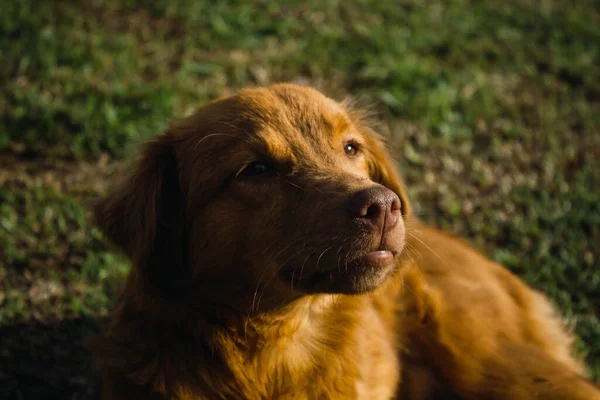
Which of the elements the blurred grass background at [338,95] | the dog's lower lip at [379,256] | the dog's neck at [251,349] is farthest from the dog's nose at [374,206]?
the blurred grass background at [338,95]

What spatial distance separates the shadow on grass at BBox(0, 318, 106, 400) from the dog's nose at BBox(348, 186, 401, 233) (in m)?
2.24

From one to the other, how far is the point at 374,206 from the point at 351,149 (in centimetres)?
91

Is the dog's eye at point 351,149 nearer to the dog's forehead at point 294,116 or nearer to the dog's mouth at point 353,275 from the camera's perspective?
the dog's forehead at point 294,116

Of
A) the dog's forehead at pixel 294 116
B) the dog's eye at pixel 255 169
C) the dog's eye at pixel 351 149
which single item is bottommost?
the dog's eye at pixel 351 149

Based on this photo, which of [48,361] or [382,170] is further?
[48,361]

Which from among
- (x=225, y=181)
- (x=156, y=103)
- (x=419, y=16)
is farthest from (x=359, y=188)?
(x=419, y=16)

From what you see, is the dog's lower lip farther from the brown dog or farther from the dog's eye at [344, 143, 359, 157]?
the dog's eye at [344, 143, 359, 157]

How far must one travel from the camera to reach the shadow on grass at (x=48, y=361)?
410 centimetres

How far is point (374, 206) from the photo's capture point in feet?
9.20

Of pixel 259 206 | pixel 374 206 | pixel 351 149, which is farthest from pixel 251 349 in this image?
pixel 351 149

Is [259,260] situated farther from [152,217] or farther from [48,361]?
[48,361]

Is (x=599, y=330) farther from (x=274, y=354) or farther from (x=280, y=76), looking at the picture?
(x=280, y=76)

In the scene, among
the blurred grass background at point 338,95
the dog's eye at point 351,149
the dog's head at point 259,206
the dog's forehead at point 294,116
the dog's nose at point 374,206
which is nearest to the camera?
the dog's nose at point 374,206

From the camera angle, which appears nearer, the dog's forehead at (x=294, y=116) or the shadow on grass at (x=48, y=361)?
the dog's forehead at (x=294, y=116)
